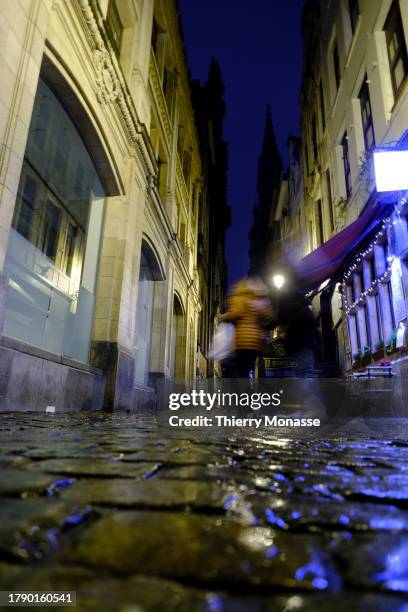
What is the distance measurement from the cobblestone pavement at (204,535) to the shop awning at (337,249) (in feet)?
26.5

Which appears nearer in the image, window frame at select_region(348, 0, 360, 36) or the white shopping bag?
the white shopping bag

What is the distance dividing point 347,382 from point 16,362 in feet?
21.5

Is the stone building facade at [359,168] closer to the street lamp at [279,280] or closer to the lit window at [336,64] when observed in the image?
the lit window at [336,64]

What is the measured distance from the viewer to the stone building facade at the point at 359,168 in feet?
26.8

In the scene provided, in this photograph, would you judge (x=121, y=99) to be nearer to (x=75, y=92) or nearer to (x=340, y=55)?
(x=75, y=92)

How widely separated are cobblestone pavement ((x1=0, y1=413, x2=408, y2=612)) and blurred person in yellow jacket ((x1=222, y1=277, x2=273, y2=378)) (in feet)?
13.7

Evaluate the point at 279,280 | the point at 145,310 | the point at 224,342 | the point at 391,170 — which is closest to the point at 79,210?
the point at 145,310

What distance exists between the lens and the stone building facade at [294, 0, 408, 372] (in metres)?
8.16

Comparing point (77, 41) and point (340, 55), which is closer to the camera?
point (77, 41)

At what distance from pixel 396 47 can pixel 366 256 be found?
15.8 feet

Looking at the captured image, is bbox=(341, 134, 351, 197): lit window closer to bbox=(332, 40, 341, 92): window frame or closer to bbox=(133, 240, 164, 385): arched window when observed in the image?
bbox=(332, 40, 341, 92): window frame

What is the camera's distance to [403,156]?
7.02 meters

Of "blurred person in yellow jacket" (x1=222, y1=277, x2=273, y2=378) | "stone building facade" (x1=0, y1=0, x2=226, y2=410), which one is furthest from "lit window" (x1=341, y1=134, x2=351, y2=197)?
"blurred person in yellow jacket" (x1=222, y1=277, x2=273, y2=378)

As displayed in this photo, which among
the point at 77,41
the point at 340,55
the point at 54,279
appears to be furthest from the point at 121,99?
the point at 340,55
